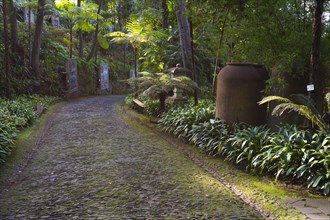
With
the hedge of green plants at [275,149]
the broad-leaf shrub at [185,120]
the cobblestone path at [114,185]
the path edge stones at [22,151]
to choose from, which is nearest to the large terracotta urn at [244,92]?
the hedge of green plants at [275,149]

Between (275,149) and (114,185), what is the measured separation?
2452mm

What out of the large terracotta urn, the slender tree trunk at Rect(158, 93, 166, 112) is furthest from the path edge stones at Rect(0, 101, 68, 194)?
the large terracotta urn

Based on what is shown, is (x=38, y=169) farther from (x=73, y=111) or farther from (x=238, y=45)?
(x=73, y=111)

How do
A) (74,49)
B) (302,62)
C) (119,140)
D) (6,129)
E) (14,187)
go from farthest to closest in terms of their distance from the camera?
(74,49), (119,140), (6,129), (302,62), (14,187)

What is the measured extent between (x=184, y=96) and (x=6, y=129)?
584cm

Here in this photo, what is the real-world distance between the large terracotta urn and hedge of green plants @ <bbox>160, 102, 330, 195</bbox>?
0.77 feet

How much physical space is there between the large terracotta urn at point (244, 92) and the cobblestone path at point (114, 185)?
1433 mm

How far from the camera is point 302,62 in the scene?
6.58m

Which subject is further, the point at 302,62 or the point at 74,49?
the point at 74,49

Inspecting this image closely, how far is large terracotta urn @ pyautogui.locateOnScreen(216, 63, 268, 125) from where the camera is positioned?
716cm

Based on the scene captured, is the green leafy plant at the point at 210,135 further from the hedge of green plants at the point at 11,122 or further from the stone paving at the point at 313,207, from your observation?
the hedge of green plants at the point at 11,122

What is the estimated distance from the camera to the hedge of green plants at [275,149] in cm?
477

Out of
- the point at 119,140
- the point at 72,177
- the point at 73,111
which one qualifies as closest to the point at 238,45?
the point at 119,140

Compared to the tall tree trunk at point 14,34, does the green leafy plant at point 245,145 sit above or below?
below
